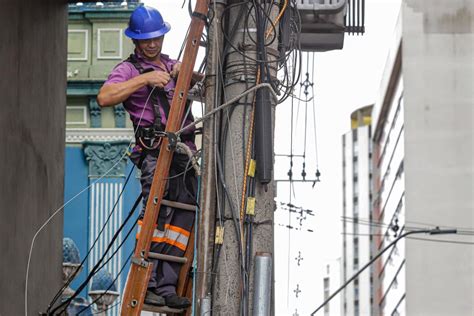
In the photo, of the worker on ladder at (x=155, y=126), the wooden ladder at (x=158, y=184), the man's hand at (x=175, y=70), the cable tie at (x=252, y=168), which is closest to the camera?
the cable tie at (x=252, y=168)

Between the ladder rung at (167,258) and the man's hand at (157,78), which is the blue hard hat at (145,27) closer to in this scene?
the man's hand at (157,78)

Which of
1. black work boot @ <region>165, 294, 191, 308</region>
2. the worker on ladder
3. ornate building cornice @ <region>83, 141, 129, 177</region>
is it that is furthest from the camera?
ornate building cornice @ <region>83, 141, 129, 177</region>

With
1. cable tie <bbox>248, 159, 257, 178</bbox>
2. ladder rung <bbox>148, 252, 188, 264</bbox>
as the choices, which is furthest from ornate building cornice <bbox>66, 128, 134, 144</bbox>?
cable tie <bbox>248, 159, 257, 178</bbox>

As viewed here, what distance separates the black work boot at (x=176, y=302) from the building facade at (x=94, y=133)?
1574cm

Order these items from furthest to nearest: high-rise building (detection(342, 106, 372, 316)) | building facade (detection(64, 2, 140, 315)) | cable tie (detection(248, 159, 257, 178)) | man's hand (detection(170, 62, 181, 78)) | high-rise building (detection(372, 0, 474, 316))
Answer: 1. high-rise building (detection(342, 106, 372, 316))
2. high-rise building (detection(372, 0, 474, 316))
3. building facade (detection(64, 2, 140, 315))
4. man's hand (detection(170, 62, 181, 78))
5. cable tie (detection(248, 159, 257, 178))

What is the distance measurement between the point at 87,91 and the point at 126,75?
701 inches

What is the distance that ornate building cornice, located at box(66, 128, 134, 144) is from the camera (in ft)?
92.5

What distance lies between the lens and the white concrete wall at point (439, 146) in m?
80.2

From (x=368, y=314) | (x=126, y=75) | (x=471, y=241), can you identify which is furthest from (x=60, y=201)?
(x=368, y=314)

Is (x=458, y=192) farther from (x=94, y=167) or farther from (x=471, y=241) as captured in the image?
(x=94, y=167)

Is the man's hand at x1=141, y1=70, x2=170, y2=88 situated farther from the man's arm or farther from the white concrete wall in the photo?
the white concrete wall

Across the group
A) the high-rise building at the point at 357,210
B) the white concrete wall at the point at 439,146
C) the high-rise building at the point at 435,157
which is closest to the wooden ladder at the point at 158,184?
the high-rise building at the point at 435,157

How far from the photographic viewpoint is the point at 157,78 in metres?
10.6

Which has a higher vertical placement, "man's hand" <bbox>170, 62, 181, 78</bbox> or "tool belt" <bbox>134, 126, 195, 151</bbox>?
"man's hand" <bbox>170, 62, 181, 78</bbox>
